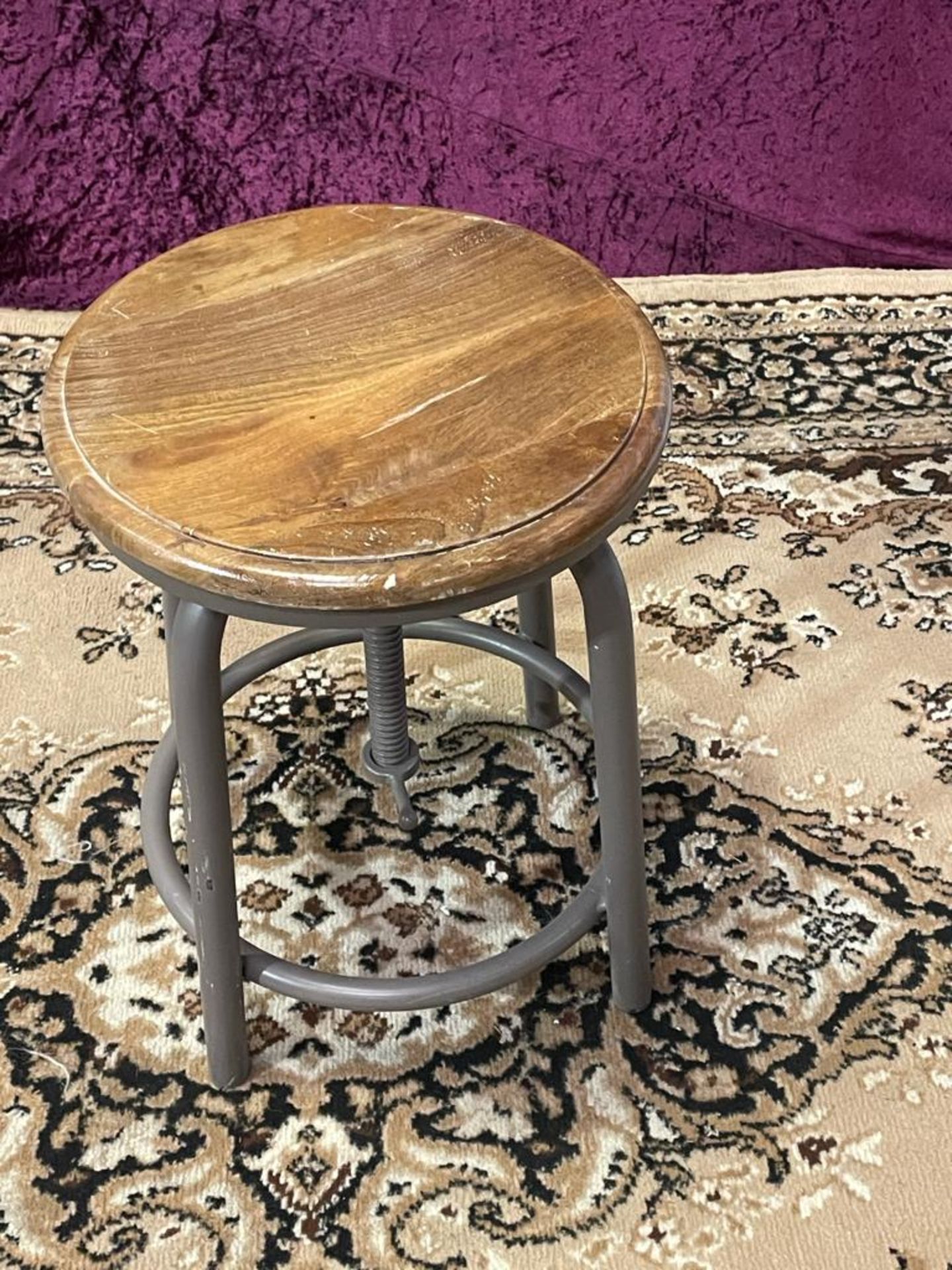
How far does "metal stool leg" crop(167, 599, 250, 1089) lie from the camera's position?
87 centimetres

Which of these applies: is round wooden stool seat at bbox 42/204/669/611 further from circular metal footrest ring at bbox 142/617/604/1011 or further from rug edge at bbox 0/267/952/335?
rug edge at bbox 0/267/952/335

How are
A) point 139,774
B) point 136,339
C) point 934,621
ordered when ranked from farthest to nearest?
point 934,621
point 139,774
point 136,339

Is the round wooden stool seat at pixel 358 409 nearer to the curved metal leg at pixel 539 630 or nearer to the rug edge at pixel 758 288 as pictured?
the curved metal leg at pixel 539 630

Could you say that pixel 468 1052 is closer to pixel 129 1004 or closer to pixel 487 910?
pixel 487 910

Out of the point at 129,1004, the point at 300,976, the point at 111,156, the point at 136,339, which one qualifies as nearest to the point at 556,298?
the point at 136,339

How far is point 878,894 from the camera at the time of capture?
1.18 m

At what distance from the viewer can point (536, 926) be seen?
116cm

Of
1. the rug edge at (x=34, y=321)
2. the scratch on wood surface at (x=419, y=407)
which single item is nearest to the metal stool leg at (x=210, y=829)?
the scratch on wood surface at (x=419, y=407)

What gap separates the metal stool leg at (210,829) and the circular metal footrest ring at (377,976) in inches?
1.1

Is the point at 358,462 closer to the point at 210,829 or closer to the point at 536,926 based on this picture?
the point at 210,829

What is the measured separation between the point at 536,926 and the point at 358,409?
463 mm

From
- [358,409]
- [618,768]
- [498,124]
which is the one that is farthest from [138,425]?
[498,124]

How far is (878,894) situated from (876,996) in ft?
0.31

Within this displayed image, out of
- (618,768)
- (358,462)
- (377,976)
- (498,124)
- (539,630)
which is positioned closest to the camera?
(358,462)
